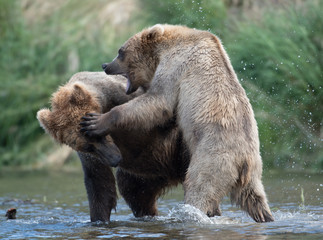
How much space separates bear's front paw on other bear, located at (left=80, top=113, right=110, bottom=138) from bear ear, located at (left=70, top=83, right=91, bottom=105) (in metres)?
0.18

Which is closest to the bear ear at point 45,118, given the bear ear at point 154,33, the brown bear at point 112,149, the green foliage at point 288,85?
the brown bear at point 112,149

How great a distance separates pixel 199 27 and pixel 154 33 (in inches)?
197

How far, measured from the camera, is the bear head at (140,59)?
6059 mm

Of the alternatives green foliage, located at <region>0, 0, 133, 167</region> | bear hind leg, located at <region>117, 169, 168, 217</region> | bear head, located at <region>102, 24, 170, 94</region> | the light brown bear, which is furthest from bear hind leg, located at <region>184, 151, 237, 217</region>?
green foliage, located at <region>0, 0, 133, 167</region>

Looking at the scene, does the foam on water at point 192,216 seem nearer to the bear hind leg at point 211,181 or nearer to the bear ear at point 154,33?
the bear hind leg at point 211,181

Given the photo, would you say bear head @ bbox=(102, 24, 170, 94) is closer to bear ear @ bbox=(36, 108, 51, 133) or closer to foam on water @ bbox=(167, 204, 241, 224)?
bear ear @ bbox=(36, 108, 51, 133)

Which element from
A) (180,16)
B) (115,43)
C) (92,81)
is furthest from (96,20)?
(92,81)

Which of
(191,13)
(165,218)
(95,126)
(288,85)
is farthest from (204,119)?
(191,13)

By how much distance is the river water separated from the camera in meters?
5.11

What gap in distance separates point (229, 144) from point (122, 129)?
35.9 inches

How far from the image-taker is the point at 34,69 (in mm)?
13461

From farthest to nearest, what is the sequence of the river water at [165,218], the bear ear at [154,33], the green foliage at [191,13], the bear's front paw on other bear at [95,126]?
the green foliage at [191,13]
the bear ear at [154,33]
the bear's front paw on other bear at [95,126]
the river water at [165,218]

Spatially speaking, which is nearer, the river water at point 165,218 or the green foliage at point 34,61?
the river water at point 165,218

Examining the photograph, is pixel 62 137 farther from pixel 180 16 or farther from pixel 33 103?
pixel 33 103
